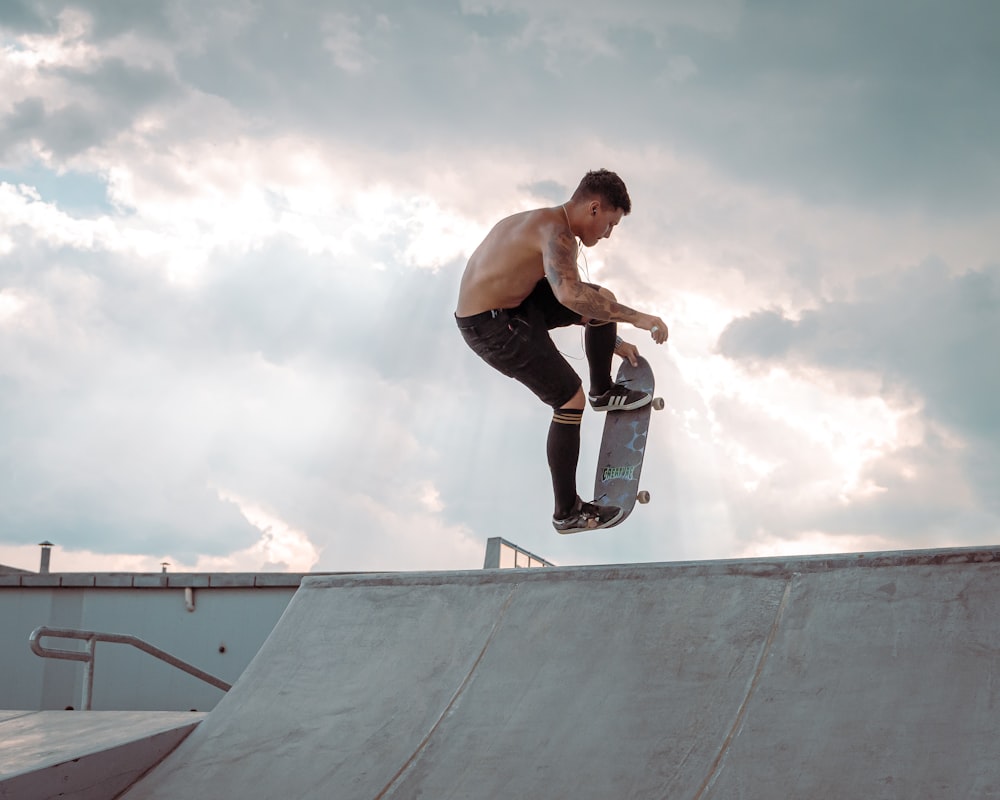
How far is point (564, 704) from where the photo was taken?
396 centimetres

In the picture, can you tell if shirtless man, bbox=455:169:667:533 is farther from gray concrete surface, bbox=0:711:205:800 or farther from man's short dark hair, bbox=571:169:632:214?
gray concrete surface, bbox=0:711:205:800

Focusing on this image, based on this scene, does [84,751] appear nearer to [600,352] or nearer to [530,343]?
[530,343]

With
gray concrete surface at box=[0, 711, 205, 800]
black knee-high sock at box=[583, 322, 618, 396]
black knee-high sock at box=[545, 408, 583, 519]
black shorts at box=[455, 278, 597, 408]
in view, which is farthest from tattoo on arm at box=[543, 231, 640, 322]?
gray concrete surface at box=[0, 711, 205, 800]

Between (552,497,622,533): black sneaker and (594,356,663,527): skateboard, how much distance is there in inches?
2.6

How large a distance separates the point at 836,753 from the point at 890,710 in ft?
0.83

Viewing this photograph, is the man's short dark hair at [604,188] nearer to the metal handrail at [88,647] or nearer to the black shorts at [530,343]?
the black shorts at [530,343]

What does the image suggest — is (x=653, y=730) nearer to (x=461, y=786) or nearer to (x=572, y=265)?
(x=461, y=786)

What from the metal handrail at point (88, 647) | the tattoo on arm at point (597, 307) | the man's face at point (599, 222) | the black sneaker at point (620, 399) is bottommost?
the metal handrail at point (88, 647)

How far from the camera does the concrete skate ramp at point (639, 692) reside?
10.8 ft

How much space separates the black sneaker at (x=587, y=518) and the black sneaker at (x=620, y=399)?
0.71m

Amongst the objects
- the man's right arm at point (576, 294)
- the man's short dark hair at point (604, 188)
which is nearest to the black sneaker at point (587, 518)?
the man's right arm at point (576, 294)

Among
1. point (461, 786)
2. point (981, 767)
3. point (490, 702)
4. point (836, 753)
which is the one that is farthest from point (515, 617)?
point (981, 767)

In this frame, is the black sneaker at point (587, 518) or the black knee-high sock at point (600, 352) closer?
the black sneaker at point (587, 518)

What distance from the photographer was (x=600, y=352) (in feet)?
19.7
